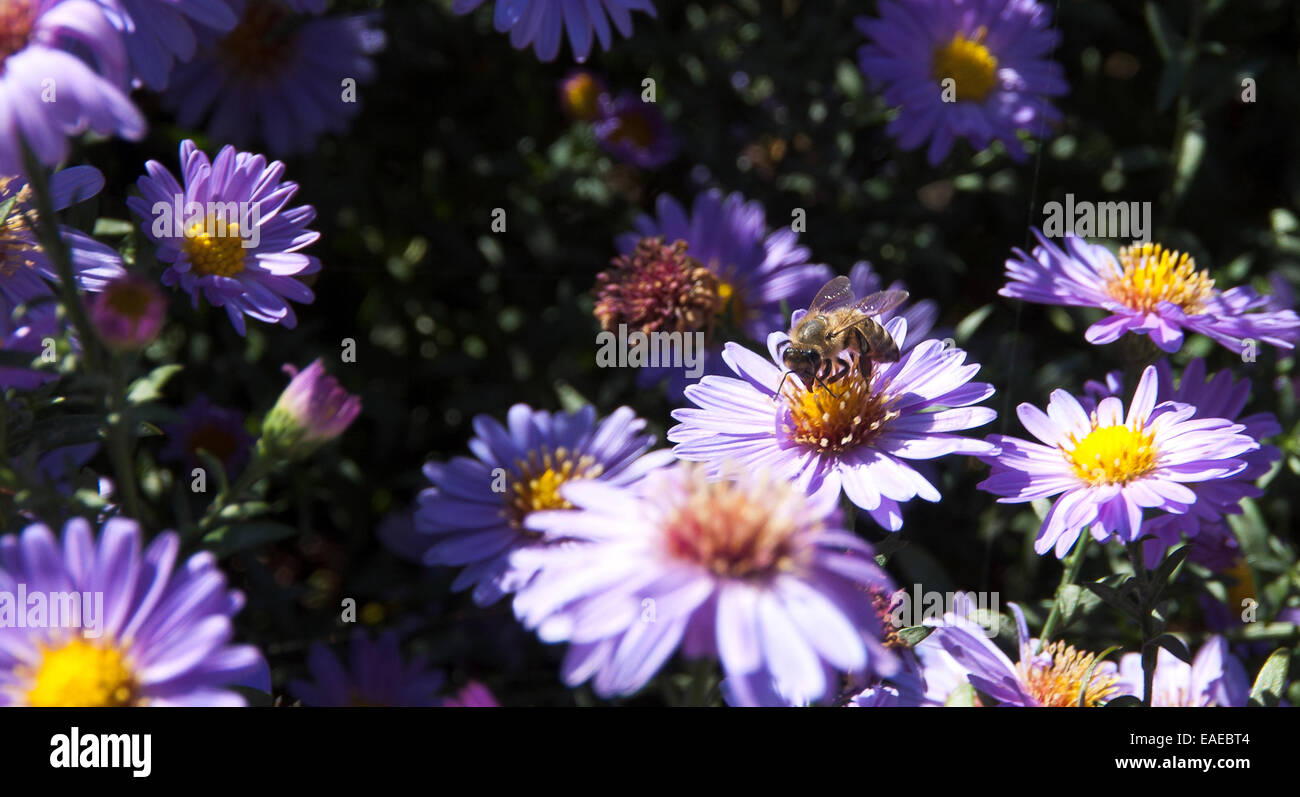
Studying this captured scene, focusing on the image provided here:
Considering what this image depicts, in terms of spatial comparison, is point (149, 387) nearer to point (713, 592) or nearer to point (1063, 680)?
point (713, 592)

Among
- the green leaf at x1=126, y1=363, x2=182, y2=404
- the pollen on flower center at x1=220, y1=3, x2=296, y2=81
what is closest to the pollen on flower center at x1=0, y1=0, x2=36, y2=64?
the green leaf at x1=126, y1=363, x2=182, y2=404

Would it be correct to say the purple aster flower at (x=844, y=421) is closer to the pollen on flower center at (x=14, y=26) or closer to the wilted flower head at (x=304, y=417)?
the wilted flower head at (x=304, y=417)

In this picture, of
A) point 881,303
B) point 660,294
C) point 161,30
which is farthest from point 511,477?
point 161,30

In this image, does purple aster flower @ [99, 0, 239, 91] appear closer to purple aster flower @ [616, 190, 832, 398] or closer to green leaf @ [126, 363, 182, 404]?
green leaf @ [126, 363, 182, 404]

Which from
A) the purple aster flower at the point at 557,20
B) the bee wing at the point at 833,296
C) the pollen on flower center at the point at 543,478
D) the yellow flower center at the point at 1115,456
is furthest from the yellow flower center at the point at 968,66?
the pollen on flower center at the point at 543,478

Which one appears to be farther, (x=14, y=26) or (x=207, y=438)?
(x=207, y=438)

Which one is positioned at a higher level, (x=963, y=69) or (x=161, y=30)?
(x=963, y=69)
